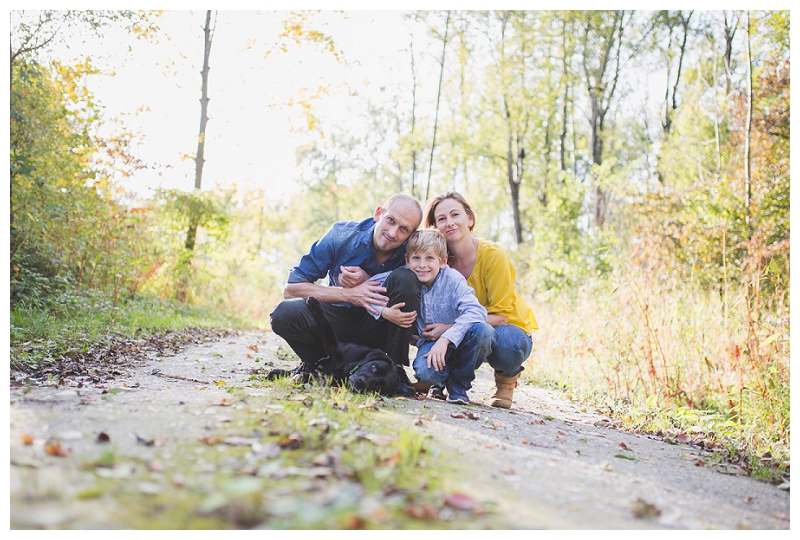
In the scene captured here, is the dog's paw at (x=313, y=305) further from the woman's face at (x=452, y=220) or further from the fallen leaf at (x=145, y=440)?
the fallen leaf at (x=145, y=440)

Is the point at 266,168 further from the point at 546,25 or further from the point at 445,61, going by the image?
the point at 546,25

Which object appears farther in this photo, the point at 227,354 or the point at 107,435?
the point at 227,354

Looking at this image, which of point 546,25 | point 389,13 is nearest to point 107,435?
point 389,13

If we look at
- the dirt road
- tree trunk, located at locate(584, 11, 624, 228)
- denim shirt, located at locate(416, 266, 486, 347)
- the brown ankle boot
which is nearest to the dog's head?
the dirt road

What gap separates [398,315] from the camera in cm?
347

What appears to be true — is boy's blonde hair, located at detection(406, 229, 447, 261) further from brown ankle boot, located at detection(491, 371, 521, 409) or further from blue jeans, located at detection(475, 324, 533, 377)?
brown ankle boot, located at detection(491, 371, 521, 409)

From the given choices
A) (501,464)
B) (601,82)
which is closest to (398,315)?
(501,464)

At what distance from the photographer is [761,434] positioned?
343cm

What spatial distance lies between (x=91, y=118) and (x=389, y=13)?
1019 cm

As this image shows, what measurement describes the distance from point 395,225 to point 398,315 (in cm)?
58

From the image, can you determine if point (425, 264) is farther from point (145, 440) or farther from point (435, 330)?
point (145, 440)

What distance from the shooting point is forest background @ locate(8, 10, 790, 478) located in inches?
176

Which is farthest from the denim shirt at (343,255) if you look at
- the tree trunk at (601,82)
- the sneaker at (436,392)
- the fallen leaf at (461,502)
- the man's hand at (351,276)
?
the tree trunk at (601,82)

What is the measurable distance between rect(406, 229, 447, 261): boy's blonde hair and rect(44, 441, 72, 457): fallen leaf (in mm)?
2224
